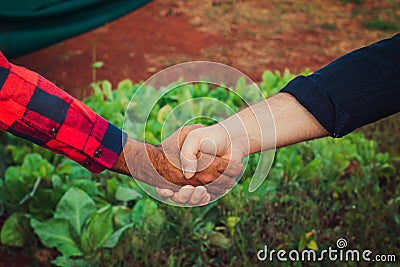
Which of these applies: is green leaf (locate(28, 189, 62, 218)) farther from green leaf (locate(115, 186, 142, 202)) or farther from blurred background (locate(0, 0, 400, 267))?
green leaf (locate(115, 186, 142, 202))

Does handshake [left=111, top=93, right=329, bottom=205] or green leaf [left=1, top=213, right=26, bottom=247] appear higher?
handshake [left=111, top=93, right=329, bottom=205]

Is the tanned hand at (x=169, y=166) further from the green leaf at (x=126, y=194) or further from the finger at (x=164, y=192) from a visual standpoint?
the green leaf at (x=126, y=194)

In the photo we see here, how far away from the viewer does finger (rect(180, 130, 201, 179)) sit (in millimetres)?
1512

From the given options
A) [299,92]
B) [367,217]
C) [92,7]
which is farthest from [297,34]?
[299,92]

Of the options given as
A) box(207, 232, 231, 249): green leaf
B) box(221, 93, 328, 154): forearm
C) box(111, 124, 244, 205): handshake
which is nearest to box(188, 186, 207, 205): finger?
box(111, 124, 244, 205): handshake

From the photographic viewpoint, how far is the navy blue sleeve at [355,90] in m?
1.39

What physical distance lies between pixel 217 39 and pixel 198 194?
2749 millimetres

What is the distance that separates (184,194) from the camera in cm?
155

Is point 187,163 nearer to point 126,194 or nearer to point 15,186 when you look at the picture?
point 126,194

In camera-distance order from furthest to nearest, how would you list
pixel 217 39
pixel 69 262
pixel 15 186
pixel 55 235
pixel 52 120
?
1. pixel 217 39
2. pixel 15 186
3. pixel 55 235
4. pixel 69 262
5. pixel 52 120

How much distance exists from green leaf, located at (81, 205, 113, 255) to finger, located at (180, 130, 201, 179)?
66cm

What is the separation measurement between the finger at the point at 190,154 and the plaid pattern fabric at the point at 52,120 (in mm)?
155

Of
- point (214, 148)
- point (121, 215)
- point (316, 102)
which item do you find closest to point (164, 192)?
point (214, 148)

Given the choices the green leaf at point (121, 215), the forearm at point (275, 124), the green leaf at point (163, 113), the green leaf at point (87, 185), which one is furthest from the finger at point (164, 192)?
the green leaf at point (163, 113)
